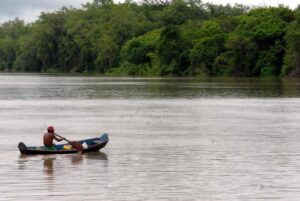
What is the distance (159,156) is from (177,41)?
391 feet

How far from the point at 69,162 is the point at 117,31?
154 meters

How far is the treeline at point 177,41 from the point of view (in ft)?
422

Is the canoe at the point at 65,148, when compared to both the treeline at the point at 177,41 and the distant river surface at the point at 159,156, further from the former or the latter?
the treeline at the point at 177,41

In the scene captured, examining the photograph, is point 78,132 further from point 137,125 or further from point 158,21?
point 158,21

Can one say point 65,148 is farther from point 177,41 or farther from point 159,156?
point 177,41

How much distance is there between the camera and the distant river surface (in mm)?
19500

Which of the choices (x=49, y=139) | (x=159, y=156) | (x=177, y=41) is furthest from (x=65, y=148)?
(x=177, y=41)

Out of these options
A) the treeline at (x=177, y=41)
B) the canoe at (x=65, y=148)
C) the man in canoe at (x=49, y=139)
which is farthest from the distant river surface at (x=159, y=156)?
the treeline at (x=177, y=41)

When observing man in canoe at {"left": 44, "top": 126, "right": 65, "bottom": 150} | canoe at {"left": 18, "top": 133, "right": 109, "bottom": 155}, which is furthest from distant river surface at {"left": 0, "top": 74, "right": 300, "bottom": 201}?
man in canoe at {"left": 44, "top": 126, "right": 65, "bottom": 150}

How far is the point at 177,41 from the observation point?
145 metres

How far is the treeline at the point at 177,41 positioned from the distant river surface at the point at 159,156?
247ft

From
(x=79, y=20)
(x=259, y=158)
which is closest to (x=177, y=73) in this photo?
(x=79, y=20)

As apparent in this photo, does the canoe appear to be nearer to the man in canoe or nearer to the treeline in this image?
the man in canoe

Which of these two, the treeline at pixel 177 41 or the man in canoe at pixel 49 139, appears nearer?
the man in canoe at pixel 49 139
